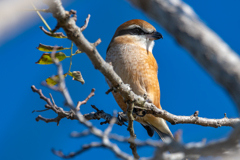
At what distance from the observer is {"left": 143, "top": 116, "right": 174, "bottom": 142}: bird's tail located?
531cm

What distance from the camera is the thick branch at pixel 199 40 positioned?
1496 mm

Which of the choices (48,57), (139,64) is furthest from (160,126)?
(48,57)

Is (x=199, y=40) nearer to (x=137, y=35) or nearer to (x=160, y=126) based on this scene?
(x=160, y=126)

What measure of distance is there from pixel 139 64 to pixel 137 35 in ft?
3.51

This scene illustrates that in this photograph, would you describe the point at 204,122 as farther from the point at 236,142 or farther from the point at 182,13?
the point at 182,13

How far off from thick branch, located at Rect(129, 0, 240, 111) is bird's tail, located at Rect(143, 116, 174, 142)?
3.64 metres

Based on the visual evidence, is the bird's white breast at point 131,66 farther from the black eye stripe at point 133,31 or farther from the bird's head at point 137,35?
the black eye stripe at point 133,31

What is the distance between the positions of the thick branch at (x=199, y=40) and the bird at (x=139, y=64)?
8.89 feet

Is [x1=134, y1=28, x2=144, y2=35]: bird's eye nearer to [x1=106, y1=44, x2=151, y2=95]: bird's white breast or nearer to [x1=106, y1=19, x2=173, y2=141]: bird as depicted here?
[x1=106, y1=19, x2=173, y2=141]: bird

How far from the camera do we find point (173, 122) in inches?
169

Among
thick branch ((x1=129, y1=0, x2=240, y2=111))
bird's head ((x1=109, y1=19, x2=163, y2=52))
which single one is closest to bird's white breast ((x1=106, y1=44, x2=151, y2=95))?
bird's head ((x1=109, y1=19, x2=163, y2=52))

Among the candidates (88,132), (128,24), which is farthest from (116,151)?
(128,24)

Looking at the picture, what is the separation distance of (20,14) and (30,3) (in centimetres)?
25

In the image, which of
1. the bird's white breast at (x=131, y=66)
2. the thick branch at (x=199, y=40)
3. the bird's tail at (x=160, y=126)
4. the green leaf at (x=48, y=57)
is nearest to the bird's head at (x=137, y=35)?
the bird's white breast at (x=131, y=66)
